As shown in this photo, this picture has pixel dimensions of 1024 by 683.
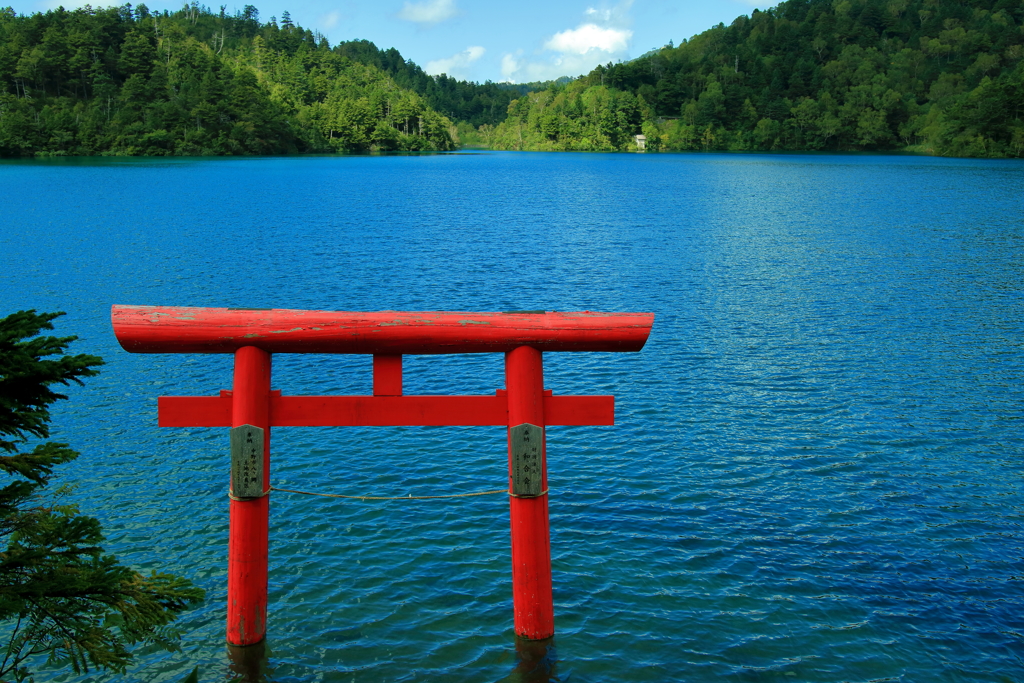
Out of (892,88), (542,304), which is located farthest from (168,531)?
(892,88)

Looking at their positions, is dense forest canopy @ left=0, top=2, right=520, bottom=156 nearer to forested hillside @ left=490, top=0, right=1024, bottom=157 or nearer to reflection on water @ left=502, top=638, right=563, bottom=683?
forested hillside @ left=490, top=0, right=1024, bottom=157

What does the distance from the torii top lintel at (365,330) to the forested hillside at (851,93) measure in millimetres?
105999

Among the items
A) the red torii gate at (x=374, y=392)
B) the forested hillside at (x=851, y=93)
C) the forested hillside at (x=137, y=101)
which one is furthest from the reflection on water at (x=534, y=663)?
the forested hillside at (x=137, y=101)

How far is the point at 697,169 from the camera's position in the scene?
331 feet

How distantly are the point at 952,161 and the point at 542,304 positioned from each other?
86.6 metres

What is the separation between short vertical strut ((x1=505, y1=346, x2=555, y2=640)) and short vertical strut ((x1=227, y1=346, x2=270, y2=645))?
1784 mm

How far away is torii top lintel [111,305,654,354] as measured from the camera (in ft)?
18.0

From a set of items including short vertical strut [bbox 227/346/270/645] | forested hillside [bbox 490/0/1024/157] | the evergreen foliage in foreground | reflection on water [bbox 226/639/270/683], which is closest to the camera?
the evergreen foliage in foreground

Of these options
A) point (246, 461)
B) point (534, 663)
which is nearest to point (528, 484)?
point (534, 663)

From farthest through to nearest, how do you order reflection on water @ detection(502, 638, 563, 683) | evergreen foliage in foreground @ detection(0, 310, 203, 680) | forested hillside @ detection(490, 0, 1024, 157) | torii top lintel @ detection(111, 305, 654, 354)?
forested hillside @ detection(490, 0, 1024, 157)
reflection on water @ detection(502, 638, 563, 683)
torii top lintel @ detection(111, 305, 654, 354)
evergreen foliage in foreground @ detection(0, 310, 203, 680)

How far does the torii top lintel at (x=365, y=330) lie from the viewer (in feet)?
18.0

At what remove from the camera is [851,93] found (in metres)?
149

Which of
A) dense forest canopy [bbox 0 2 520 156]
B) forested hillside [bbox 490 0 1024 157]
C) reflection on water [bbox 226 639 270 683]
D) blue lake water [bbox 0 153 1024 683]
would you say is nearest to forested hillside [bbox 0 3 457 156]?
dense forest canopy [bbox 0 2 520 156]

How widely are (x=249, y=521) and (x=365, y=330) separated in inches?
66.6
